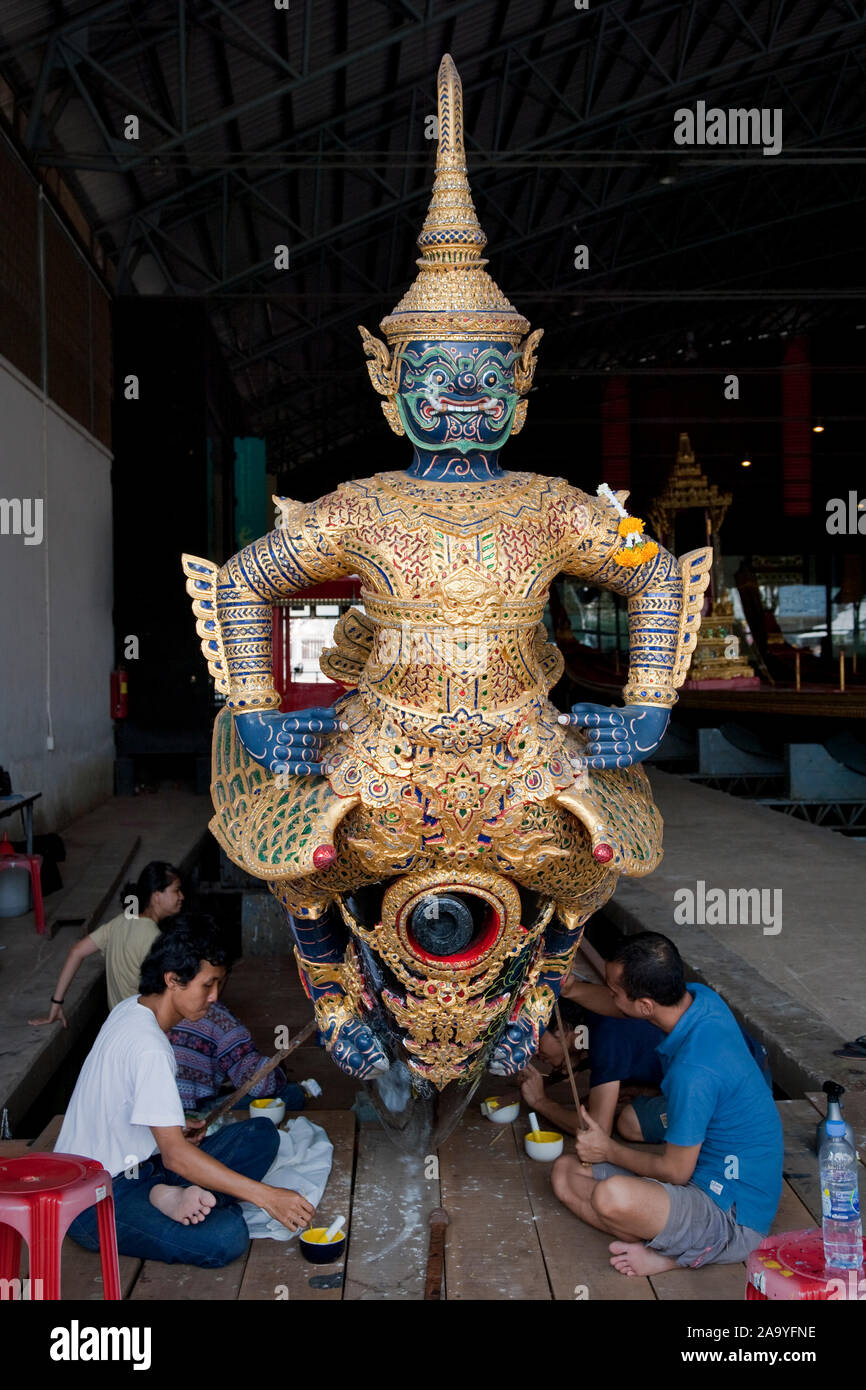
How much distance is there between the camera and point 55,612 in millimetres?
8750

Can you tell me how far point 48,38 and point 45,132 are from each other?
839 millimetres

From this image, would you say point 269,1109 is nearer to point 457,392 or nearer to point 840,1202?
point 840,1202

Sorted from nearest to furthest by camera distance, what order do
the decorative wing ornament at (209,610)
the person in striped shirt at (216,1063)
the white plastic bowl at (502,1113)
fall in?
the decorative wing ornament at (209,610)
the white plastic bowl at (502,1113)
the person in striped shirt at (216,1063)

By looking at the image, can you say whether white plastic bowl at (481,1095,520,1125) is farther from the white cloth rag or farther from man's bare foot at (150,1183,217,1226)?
man's bare foot at (150,1183,217,1226)

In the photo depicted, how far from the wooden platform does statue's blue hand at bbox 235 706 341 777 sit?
3.35 feet

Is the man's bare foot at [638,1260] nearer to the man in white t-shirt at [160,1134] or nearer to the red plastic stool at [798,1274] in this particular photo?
the red plastic stool at [798,1274]

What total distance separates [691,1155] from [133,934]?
2026mm

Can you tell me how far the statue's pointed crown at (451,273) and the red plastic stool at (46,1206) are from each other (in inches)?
76.1

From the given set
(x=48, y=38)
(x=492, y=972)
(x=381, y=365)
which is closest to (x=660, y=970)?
(x=492, y=972)

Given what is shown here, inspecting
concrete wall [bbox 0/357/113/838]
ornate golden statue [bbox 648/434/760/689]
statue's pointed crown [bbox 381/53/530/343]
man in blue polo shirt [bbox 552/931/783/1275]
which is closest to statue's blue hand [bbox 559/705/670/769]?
man in blue polo shirt [bbox 552/931/783/1275]

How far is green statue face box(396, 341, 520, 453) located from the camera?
3.16 metres

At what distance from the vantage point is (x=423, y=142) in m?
10.9

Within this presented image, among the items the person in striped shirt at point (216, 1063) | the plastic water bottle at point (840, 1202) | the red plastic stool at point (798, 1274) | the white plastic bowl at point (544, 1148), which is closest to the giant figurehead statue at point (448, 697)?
the white plastic bowl at point (544, 1148)

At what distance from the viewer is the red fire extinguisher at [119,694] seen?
10.6 metres
